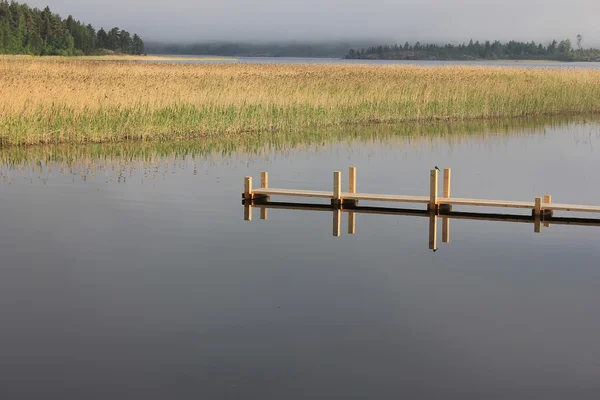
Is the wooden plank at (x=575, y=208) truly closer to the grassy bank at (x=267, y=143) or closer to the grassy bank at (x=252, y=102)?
the grassy bank at (x=267, y=143)

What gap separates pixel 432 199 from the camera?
16016 mm

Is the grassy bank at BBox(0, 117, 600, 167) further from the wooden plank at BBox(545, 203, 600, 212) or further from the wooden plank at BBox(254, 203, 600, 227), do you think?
the wooden plank at BBox(545, 203, 600, 212)

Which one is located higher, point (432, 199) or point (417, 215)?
point (432, 199)

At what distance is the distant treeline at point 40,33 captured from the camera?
105 meters

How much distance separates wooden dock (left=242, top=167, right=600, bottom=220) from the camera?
611 inches

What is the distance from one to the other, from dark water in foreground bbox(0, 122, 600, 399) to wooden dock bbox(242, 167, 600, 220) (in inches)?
18.2

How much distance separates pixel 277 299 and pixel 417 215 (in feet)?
19.1

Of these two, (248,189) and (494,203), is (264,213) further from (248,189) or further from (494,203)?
(494,203)

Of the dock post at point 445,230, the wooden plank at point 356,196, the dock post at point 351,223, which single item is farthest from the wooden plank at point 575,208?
the dock post at point 351,223

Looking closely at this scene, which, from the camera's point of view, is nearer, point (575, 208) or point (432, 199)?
point (575, 208)

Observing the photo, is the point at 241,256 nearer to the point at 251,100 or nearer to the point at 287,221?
the point at 287,221

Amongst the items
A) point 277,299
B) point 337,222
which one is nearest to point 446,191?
point 337,222

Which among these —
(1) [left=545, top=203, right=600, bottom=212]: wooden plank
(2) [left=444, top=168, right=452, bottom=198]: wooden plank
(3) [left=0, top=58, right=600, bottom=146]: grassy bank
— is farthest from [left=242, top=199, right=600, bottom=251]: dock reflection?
(3) [left=0, top=58, right=600, bottom=146]: grassy bank

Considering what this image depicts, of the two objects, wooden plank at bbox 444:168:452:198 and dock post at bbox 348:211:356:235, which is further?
wooden plank at bbox 444:168:452:198
